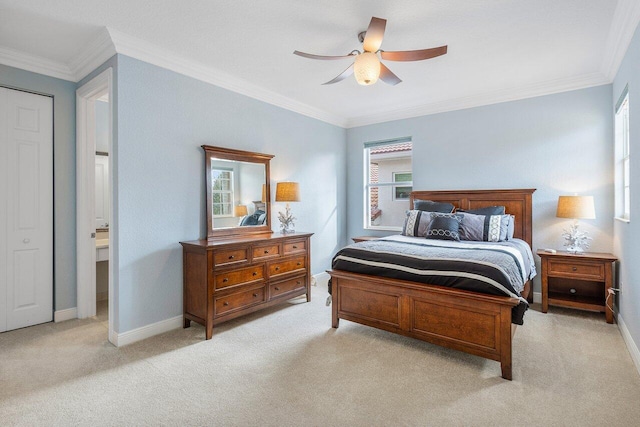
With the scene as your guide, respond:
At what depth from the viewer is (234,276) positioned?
3.26m

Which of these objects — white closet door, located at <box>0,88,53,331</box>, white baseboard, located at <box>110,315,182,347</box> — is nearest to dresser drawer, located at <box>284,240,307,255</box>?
white baseboard, located at <box>110,315,182,347</box>

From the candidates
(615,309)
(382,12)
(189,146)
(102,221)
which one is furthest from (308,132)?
(615,309)

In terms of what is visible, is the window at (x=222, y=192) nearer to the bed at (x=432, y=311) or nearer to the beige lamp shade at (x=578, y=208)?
the bed at (x=432, y=311)

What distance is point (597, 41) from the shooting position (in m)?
2.99

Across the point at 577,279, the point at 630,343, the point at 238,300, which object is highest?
the point at 577,279

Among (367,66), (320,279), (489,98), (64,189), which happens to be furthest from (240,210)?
(489,98)

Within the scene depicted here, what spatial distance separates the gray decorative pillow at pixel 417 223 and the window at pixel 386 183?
115cm

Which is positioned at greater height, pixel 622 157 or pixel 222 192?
pixel 622 157

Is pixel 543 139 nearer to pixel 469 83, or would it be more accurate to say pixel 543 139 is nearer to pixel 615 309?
pixel 469 83

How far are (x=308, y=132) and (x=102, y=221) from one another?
3.08m

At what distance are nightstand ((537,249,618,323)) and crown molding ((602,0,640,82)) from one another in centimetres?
197

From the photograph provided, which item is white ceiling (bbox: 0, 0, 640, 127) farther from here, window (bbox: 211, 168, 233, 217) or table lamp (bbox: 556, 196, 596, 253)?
table lamp (bbox: 556, 196, 596, 253)

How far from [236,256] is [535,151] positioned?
3.89 metres

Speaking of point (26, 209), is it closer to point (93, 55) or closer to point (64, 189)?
point (64, 189)
